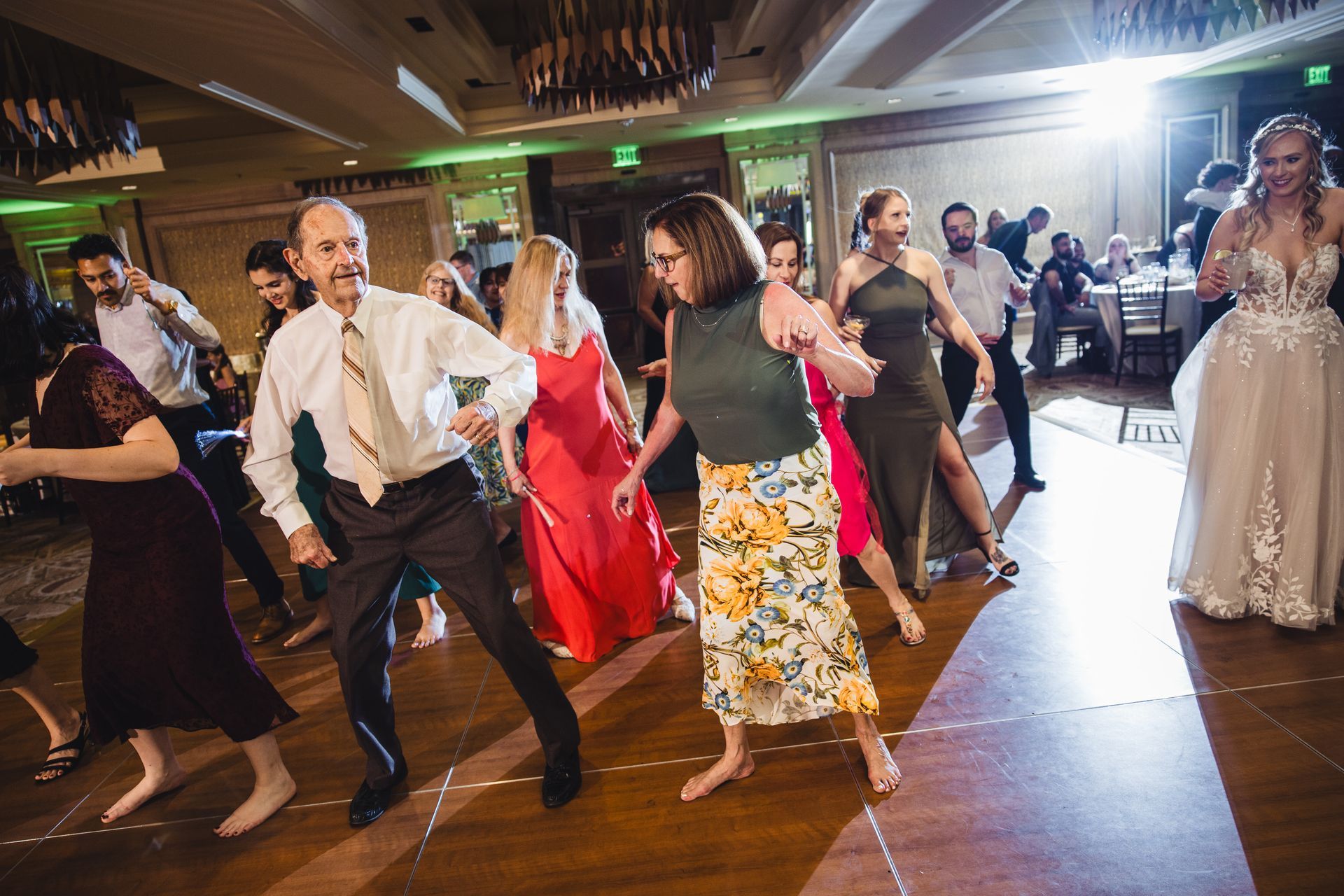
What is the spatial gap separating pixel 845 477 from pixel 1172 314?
19.6 ft

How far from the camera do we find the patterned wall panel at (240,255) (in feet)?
37.1

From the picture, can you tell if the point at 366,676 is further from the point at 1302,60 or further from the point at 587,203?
the point at 1302,60

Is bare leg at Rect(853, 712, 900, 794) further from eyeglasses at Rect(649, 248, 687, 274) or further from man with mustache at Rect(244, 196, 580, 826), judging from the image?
eyeglasses at Rect(649, 248, 687, 274)

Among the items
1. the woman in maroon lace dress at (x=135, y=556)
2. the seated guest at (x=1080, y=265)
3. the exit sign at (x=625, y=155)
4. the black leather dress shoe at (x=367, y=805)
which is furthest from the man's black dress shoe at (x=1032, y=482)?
the exit sign at (x=625, y=155)

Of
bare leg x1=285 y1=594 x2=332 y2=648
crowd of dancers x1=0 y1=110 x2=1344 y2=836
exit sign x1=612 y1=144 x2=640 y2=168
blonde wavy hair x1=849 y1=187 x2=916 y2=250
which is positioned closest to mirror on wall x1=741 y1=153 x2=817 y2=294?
exit sign x1=612 y1=144 x2=640 y2=168

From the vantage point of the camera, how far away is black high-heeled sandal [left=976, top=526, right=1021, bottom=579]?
336cm

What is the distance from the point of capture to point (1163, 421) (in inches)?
229

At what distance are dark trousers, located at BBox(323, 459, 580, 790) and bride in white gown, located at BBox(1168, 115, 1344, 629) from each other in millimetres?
2412

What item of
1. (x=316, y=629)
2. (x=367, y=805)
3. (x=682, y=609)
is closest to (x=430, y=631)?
(x=316, y=629)

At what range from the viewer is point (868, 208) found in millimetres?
3174

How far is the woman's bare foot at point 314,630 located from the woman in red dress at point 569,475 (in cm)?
110

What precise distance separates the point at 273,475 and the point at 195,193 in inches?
439

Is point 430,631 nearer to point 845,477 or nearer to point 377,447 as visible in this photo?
point 377,447

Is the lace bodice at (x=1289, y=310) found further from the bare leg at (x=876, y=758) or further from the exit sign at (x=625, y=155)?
the exit sign at (x=625, y=155)
